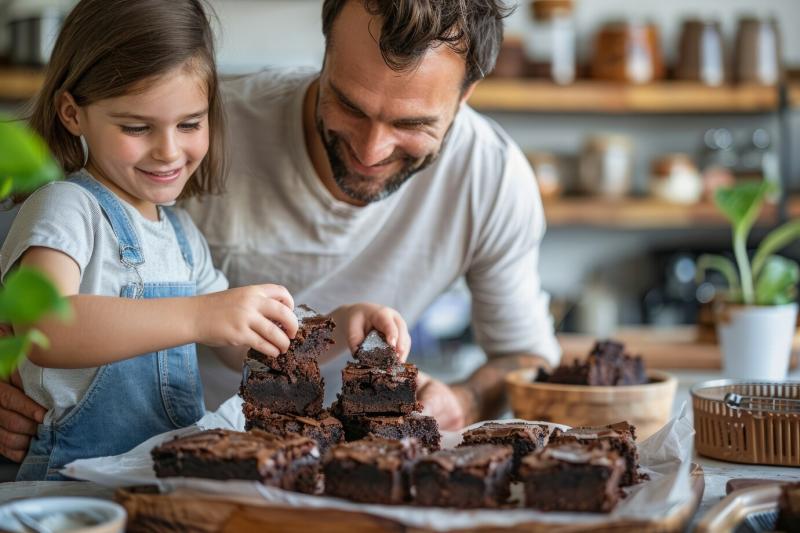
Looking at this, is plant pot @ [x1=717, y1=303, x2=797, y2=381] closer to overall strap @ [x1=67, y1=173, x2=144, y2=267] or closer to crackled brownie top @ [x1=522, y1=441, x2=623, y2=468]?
crackled brownie top @ [x1=522, y1=441, x2=623, y2=468]

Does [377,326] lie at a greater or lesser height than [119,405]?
greater

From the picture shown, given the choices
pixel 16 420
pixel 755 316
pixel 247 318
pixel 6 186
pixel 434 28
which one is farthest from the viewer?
pixel 755 316

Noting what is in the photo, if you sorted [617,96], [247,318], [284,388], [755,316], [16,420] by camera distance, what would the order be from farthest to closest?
[617,96]
[755,316]
[16,420]
[284,388]
[247,318]

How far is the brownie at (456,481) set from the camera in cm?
129

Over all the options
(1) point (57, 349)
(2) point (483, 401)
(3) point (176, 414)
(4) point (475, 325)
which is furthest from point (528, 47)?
(1) point (57, 349)

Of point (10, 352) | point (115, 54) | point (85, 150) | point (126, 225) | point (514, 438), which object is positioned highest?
point (115, 54)

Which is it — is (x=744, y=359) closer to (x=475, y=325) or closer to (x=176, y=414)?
(x=475, y=325)

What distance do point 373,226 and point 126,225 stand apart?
77 centimetres

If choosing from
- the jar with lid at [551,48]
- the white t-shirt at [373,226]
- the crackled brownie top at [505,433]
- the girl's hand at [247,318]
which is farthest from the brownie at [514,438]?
the jar with lid at [551,48]

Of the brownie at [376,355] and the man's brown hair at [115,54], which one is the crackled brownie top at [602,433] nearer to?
the brownie at [376,355]

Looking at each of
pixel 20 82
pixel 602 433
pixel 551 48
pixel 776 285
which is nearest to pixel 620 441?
pixel 602 433

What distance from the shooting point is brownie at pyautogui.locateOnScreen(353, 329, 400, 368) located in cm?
164

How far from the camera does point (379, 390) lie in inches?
63.6

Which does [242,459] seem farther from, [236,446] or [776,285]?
[776,285]
